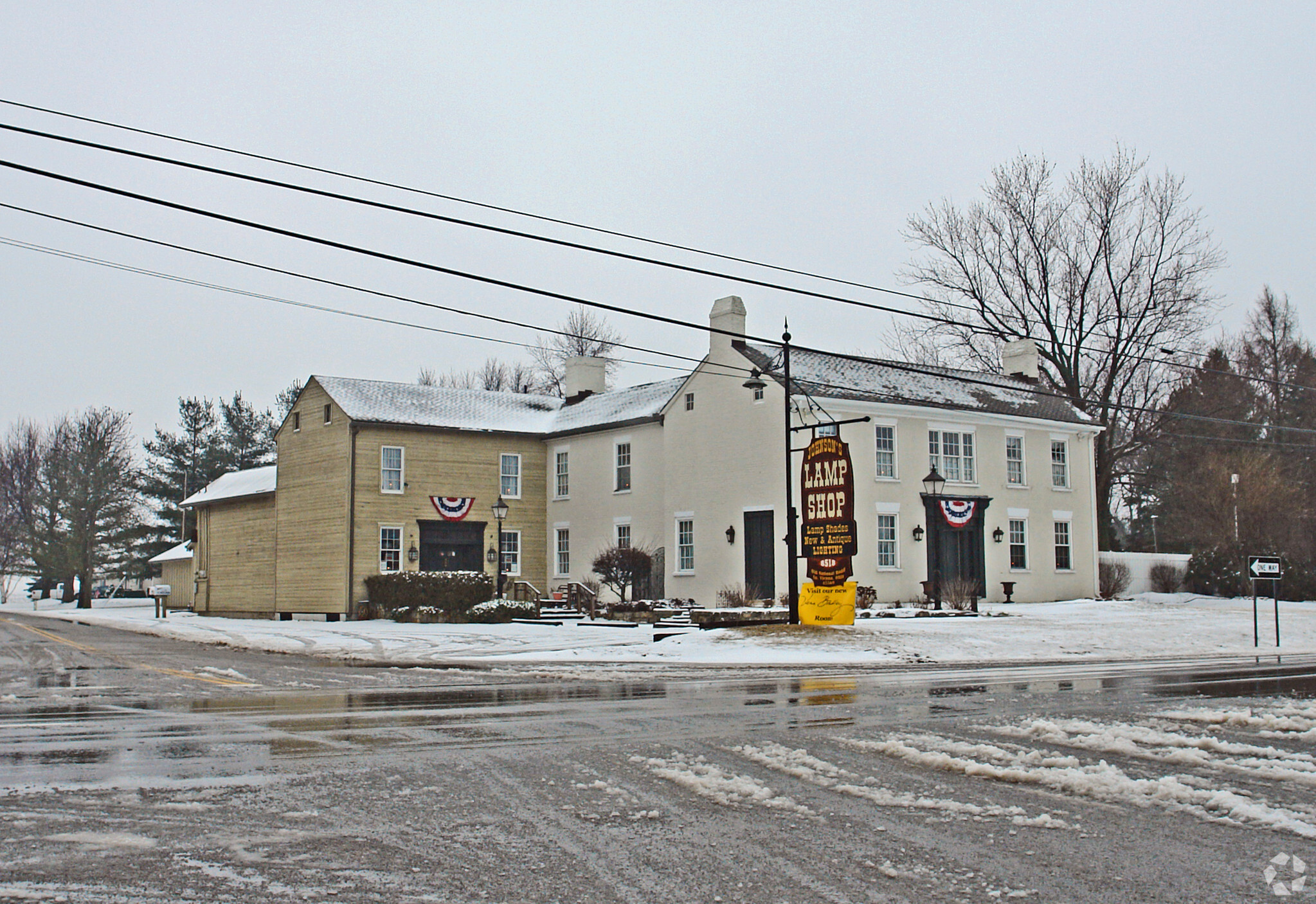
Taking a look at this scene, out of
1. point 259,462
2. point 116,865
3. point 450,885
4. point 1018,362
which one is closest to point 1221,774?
point 450,885

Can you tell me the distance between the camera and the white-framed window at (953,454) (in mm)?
34594

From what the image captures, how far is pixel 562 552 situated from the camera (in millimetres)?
40562

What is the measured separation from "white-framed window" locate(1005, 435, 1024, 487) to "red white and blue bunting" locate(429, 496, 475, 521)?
705 inches


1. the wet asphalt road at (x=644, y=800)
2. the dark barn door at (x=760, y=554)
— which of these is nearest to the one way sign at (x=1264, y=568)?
the wet asphalt road at (x=644, y=800)

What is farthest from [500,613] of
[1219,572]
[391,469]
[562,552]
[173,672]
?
[1219,572]

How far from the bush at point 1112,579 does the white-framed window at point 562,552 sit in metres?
18.4

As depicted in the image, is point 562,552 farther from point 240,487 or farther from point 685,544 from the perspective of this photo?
point 240,487

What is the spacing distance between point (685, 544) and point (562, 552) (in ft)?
21.7

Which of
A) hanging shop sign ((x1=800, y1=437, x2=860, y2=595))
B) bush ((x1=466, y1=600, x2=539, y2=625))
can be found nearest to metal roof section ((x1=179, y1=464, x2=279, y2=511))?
bush ((x1=466, y1=600, x2=539, y2=625))

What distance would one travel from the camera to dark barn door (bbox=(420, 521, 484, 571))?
38062 mm

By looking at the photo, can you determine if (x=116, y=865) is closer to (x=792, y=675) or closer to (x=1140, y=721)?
(x=1140, y=721)

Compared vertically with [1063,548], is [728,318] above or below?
above

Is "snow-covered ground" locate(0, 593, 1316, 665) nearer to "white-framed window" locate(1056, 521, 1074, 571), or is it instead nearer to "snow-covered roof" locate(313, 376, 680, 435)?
"white-framed window" locate(1056, 521, 1074, 571)

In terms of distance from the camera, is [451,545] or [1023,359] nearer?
[451,545]
